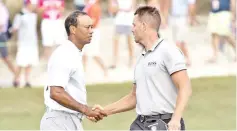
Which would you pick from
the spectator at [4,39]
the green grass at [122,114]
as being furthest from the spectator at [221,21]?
the spectator at [4,39]

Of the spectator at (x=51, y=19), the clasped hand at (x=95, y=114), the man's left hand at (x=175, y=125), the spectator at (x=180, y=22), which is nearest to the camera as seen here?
the man's left hand at (x=175, y=125)

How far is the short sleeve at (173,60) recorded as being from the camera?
7465 millimetres

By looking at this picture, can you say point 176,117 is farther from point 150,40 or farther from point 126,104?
point 126,104

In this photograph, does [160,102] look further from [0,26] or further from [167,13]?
[167,13]

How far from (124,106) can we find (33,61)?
8874 mm

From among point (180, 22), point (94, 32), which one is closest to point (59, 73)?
point (94, 32)

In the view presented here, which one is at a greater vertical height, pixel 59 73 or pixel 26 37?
pixel 59 73

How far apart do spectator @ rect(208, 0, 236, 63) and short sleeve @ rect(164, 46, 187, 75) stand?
10.8 meters

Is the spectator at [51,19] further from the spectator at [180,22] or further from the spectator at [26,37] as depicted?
the spectator at [180,22]

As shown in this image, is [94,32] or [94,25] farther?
[94,32]

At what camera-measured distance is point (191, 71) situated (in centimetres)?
1798

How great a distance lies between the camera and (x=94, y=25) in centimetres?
1714

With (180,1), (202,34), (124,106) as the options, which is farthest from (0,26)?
(124,106)

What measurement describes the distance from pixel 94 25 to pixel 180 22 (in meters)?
2.17
